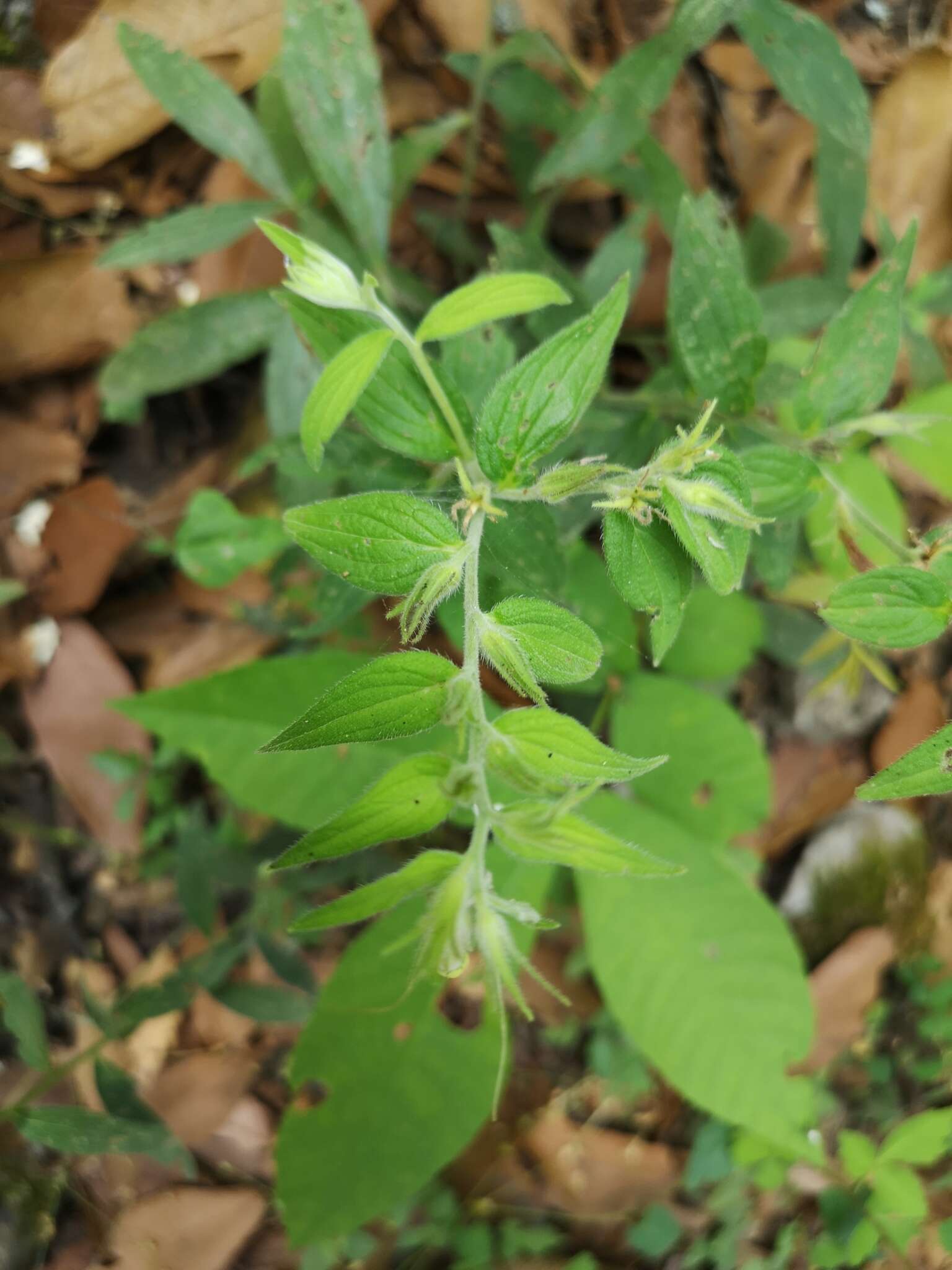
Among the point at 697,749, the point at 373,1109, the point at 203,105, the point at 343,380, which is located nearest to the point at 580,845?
the point at 343,380

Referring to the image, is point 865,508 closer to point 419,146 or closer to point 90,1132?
point 419,146

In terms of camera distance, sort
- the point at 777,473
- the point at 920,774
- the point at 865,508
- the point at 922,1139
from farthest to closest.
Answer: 1. the point at 922,1139
2. the point at 865,508
3. the point at 777,473
4. the point at 920,774

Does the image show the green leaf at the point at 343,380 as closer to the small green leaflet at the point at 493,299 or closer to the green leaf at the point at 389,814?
the small green leaflet at the point at 493,299

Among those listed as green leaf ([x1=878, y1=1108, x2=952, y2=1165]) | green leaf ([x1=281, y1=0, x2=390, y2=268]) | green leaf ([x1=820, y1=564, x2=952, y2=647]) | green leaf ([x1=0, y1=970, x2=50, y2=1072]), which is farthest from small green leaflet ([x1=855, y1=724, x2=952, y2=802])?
green leaf ([x1=878, y1=1108, x2=952, y2=1165])

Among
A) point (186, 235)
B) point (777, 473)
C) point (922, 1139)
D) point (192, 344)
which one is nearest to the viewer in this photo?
point (777, 473)

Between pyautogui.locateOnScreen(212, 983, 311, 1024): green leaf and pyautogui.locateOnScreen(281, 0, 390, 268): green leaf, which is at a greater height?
pyautogui.locateOnScreen(281, 0, 390, 268): green leaf

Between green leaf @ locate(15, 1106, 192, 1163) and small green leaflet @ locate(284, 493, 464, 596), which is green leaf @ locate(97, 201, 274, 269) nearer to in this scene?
small green leaflet @ locate(284, 493, 464, 596)
